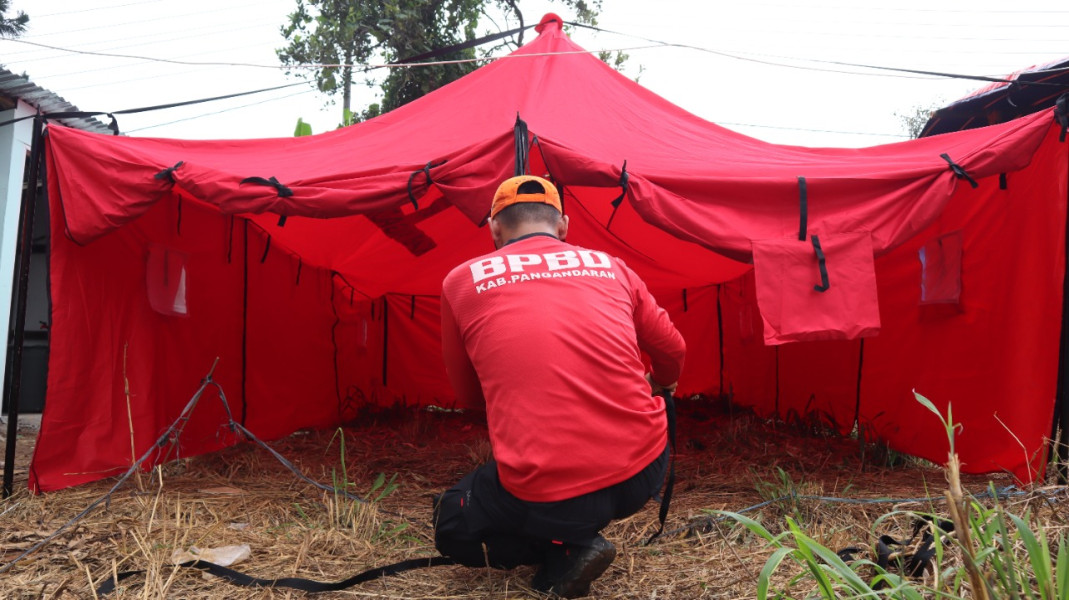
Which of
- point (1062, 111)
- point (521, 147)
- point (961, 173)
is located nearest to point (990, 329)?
point (961, 173)

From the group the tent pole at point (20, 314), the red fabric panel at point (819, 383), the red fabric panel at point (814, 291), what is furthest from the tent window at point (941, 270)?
the tent pole at point (20, 314)

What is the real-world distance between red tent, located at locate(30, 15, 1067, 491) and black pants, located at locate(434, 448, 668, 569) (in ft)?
1.54

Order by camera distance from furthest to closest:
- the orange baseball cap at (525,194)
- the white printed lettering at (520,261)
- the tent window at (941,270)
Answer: the tent window at (941,270)
the orange baseball cap at (525,194)
the white printed lettering at (520,261)

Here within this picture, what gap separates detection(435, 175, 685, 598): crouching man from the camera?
1660 mm

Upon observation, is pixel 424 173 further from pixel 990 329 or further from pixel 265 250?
pixel 990 329

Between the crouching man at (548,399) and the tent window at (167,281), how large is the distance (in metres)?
2.06

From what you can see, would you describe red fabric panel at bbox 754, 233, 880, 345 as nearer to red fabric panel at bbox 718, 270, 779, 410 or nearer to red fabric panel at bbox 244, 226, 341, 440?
red fabric panel at bbox 718, 270, 779, 410

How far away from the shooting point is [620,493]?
1733 mm

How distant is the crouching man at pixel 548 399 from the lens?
166 centimetres

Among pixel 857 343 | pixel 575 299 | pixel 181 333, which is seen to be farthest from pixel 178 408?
pixel 857 343

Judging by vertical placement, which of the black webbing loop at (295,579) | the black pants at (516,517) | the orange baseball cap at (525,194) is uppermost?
the orange baseball cap at (525,194)

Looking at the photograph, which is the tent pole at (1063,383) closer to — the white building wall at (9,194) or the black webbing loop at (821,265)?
the black webbing loop at (821,265)

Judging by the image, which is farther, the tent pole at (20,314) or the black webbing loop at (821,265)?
the tent pole at (20,314)

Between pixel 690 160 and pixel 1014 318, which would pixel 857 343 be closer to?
pixel 1014 318
